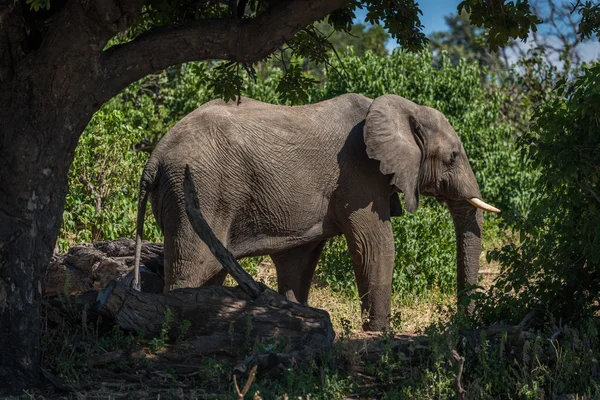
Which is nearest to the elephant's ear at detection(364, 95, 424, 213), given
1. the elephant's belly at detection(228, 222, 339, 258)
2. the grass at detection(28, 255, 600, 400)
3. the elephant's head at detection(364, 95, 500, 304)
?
the elephant's head at detection(364, 95, 500, 304)

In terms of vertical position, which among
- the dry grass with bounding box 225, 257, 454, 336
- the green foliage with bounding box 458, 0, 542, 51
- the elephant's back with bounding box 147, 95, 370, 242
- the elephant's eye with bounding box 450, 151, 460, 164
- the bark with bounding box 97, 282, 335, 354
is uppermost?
the green foliage with bounding box 458, 0, 542, 51

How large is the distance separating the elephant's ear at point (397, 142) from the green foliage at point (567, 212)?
5.41ft

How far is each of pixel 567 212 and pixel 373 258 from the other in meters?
2.09

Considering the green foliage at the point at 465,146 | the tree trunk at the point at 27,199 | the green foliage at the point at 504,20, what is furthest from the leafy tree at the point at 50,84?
the green foliage at the point at 465,146

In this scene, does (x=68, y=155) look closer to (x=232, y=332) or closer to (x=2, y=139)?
(x=2, y=139)

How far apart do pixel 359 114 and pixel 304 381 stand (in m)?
3.90

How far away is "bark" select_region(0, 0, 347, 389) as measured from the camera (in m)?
5.52

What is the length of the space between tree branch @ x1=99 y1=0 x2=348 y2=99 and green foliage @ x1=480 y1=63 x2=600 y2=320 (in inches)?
65.6

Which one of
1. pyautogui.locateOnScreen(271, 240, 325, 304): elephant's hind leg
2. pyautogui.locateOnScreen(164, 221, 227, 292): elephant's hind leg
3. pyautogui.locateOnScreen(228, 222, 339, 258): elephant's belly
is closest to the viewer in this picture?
pyautogui.locateOnScreen(164, 221, 227, 292): elephant's hind leg

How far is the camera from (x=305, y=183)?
837cm

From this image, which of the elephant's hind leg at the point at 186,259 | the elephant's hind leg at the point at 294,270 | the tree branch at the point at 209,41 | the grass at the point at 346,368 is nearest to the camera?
the grass at the point at 346,368

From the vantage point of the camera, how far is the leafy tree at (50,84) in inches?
218

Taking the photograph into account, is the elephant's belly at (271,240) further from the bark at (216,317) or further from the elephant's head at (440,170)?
the bark at (216,317)

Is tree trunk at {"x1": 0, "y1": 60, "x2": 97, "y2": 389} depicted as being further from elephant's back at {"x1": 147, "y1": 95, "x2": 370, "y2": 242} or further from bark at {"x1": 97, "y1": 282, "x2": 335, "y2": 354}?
elephant's back at {"x1": 147, "y1": 95, "x2": 370, "y2": 242}
